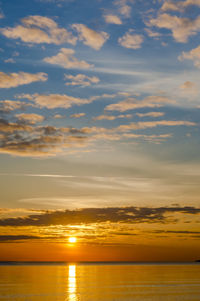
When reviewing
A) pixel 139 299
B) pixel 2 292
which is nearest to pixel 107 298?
pixel 139 299

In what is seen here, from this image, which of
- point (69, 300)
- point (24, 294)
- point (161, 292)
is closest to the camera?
point (69, 300)

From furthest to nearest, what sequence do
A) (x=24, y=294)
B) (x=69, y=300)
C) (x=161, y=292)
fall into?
1. (x=161, y=292)
2. (x=24, y=294)
3. (x=69, y=300)

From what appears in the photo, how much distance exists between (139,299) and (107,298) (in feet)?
19.1

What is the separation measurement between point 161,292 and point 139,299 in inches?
493

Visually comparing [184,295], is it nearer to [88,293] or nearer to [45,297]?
[88,293]

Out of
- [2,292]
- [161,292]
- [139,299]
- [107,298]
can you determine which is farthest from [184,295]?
[2,292]

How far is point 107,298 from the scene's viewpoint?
65.6 meters

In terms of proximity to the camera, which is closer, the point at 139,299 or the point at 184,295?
the point at 139,299

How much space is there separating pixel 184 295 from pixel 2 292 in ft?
120

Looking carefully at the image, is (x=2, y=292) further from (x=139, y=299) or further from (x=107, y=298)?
(x=139, y=299)

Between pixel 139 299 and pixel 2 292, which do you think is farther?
pixel 2 292

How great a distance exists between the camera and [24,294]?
230ft

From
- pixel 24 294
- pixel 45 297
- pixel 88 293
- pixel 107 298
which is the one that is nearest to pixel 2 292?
pixel 24 294

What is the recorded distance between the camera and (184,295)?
7038 centimetres
